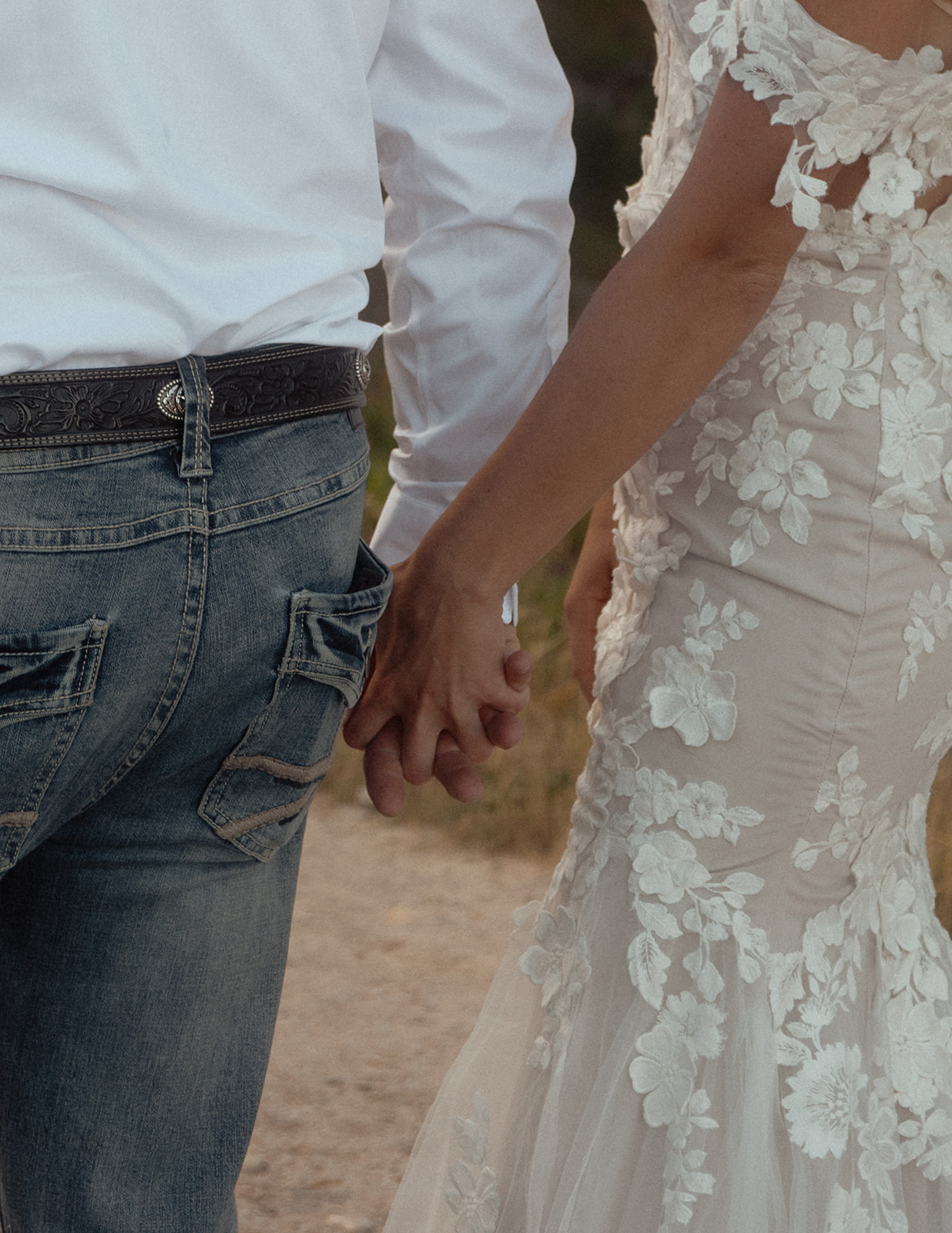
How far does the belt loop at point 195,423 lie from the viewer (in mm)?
1043

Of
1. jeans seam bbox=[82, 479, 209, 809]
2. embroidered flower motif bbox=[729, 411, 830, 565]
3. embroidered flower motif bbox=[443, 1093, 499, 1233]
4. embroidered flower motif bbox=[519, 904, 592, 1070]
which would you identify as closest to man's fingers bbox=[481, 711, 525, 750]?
embroidered flower motif bbox=[519, 904, 592, 1070]

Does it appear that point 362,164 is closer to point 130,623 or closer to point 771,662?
point 130,623

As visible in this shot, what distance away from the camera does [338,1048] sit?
3.17 m

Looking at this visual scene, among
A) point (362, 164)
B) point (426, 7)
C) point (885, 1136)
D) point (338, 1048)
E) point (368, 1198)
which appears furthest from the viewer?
point (338, 1048)

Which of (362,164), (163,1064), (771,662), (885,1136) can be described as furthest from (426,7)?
(885,1136)

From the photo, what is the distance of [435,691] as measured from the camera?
154cm

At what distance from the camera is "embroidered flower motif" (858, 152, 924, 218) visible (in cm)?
133

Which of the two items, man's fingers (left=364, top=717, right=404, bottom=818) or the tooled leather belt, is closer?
the tooled leather belt

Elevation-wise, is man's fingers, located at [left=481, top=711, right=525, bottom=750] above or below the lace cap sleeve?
below

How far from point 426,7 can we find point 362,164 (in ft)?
1.08

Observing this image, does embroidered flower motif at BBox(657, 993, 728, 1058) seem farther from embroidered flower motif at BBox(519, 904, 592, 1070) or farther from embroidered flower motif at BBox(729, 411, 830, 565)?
embroidered flower motif at BBox(729, 411, 830, 565)

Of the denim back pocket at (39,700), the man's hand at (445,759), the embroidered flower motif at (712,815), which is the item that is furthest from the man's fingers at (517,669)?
the denim back pocket at (39,700)

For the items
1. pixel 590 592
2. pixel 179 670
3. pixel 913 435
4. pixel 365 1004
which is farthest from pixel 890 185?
pixel 365 1004

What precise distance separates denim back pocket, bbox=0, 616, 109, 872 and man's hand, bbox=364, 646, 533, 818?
60cm
